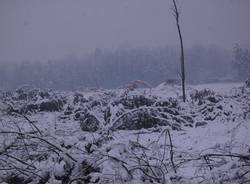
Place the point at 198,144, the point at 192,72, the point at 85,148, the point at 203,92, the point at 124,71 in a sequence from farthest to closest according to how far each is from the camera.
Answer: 1. the point at 124,71
2. the point at 192,72
3. the point at 203,92
4. the point at 198,144
5. the point at 85,148

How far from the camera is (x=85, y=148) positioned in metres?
1.79

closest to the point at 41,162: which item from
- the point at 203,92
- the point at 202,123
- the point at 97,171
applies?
the point at 97,171

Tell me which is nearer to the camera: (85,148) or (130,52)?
(85,148)

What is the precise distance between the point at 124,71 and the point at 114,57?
55.2ft

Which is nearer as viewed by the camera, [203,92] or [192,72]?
[203,92]

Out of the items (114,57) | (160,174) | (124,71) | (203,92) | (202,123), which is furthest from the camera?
(114,57)

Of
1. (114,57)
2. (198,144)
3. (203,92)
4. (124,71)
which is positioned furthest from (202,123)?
(114,57)

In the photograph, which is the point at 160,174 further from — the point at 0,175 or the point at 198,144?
the point at 198,144

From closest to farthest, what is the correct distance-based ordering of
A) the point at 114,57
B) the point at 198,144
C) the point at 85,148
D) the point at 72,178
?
the point at 72,178 → the point at 85,148 → the point at 198,144 → the point at 114,57

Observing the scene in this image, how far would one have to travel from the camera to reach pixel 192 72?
193 ft

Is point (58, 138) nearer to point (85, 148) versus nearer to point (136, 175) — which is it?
point (85, 148)

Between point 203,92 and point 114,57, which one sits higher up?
point 114,57

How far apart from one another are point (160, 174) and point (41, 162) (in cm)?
73

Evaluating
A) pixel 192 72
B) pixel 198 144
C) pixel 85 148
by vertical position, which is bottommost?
pixel 198 144
